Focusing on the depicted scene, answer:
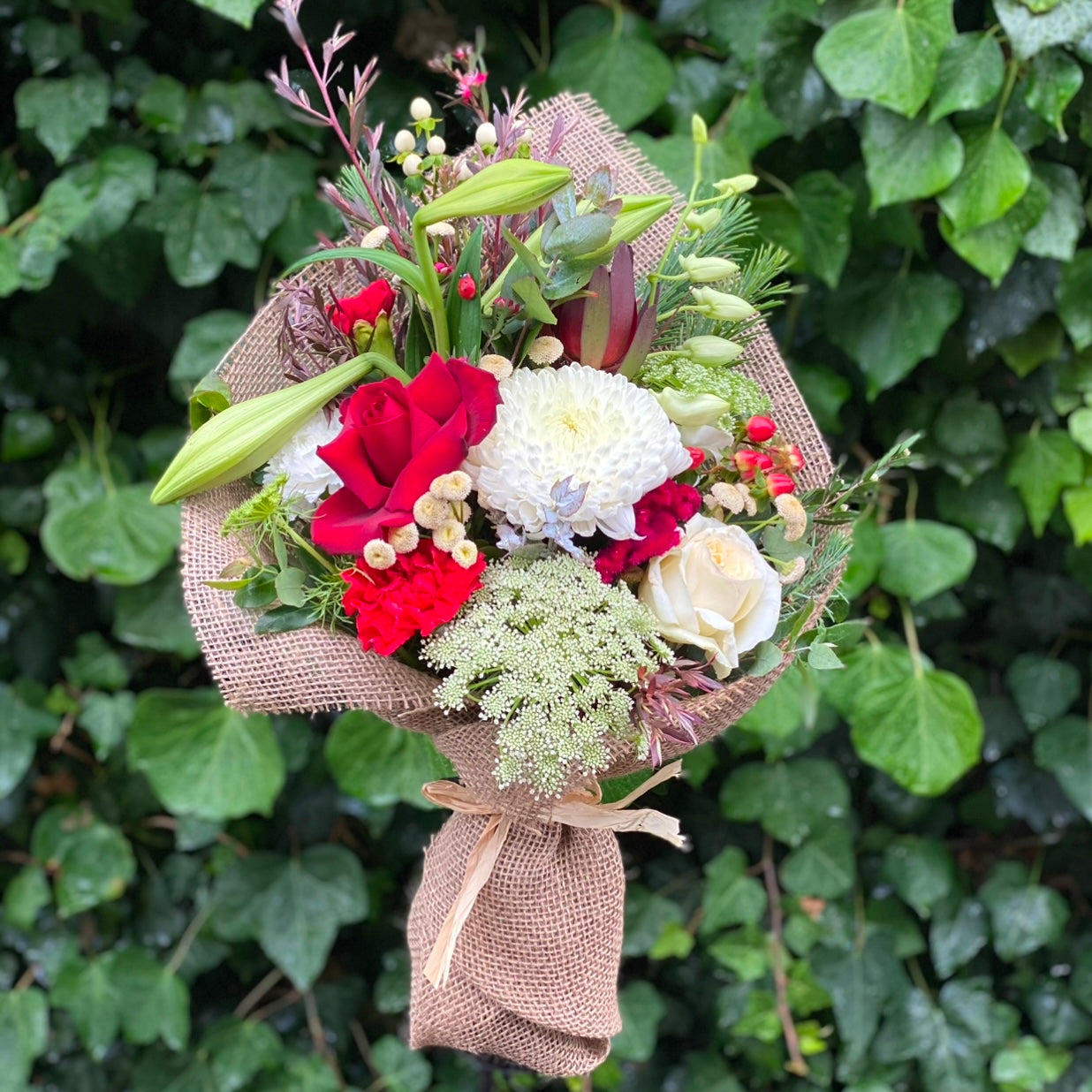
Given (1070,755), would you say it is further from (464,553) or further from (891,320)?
(464,553)

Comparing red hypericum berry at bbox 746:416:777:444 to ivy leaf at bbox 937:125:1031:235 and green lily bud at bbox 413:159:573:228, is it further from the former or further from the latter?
ivy leaf at bbox 937:125:1031:235

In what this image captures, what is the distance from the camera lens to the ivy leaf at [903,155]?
36.8 inches

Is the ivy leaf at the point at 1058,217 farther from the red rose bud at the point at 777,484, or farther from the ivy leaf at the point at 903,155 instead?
the red rose bud at the point at 777,484

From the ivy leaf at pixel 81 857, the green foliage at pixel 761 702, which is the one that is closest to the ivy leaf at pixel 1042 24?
the green foliage at pixel 761 702

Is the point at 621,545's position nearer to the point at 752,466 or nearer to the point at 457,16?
the point at 752,466

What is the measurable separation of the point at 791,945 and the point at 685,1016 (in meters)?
0.17

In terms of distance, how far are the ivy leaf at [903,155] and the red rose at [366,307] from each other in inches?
22.6

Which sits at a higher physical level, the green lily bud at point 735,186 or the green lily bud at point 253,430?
the green lily bud at point 735,186

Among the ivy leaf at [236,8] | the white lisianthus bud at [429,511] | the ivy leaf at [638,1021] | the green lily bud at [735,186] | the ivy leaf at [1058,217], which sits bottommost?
the ivy leaf at [638,1021]

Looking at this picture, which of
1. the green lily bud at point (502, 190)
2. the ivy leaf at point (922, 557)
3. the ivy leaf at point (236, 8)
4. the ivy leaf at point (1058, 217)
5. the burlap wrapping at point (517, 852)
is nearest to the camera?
the green lily bud at point (502, 190)

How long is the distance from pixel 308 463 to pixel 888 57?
2.18ft

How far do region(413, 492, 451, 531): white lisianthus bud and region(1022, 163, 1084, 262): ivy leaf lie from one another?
741 millimetres

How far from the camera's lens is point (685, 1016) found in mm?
1301

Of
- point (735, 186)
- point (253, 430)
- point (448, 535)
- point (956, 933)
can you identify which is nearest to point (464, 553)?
point (448, 535)
